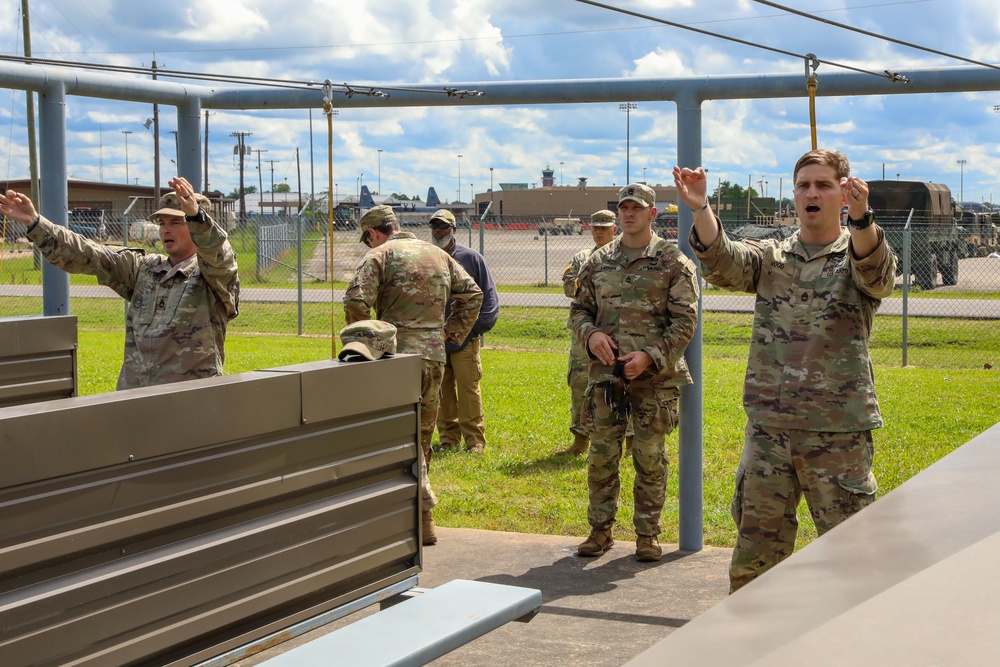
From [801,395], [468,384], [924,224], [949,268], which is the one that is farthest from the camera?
[924,224]

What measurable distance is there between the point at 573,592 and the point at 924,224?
22.9 metres

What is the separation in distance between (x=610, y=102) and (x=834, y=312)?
92.0 inches

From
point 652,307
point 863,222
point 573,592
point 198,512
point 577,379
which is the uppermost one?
point 863,222

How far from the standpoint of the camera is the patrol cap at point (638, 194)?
6.09 m

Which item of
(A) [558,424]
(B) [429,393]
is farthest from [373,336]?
(A) [558,424]

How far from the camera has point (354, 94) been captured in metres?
6.40

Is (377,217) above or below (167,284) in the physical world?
above

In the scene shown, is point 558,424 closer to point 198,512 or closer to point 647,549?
point 647,549

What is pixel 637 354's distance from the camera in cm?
602

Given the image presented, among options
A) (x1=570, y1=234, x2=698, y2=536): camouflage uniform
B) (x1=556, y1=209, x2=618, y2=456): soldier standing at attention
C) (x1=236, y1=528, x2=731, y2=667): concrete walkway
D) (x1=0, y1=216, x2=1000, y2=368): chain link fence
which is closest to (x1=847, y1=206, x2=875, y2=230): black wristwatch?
(x1=236, y1=528, x2=731, y2=667): concrete walkway

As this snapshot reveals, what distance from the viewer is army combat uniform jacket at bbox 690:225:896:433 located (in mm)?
4176

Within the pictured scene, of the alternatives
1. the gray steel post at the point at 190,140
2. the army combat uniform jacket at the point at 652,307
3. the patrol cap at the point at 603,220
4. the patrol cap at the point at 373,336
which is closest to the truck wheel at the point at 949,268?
the patrol cap at the point at 603,220

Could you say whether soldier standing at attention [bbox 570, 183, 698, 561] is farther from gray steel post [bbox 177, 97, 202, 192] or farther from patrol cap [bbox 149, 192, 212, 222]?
gray steel post [bbox 177, 97, 202, 192]

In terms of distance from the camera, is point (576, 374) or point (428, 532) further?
point (576, 374)
